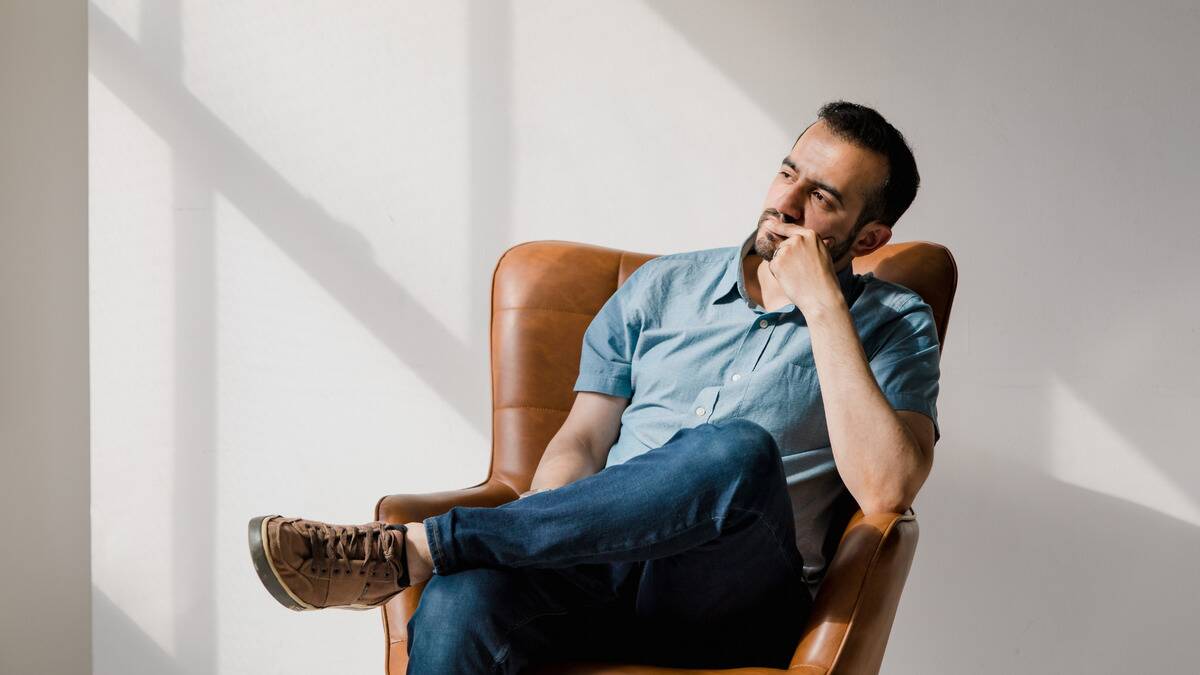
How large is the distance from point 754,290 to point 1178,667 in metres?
1.30

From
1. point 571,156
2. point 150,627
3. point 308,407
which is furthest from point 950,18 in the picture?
point 150,627

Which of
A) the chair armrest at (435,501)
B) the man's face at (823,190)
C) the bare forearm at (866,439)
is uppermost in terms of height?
the man's face at (823,190)

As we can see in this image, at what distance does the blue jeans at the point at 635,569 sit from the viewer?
4.27 ft

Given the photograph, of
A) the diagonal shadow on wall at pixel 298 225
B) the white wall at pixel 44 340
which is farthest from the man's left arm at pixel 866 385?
the white wall at pixel 44 340

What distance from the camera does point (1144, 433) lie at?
221cm

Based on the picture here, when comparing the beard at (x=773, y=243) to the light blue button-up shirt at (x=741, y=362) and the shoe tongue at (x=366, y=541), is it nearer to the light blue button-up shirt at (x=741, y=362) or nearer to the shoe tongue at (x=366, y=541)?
the light blue button-up shirt at (x=741, y=362)

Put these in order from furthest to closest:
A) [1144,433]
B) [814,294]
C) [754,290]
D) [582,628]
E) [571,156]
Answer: [571,156]
[1144,433]
[754,290]
[814,294]
[582,628]

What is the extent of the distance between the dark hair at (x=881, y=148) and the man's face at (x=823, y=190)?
1 centimetres

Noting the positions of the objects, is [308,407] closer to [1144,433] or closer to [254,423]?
[254,423]

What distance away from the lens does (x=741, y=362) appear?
5.65 feet

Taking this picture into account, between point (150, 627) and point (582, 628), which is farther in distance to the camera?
point (150, 627)

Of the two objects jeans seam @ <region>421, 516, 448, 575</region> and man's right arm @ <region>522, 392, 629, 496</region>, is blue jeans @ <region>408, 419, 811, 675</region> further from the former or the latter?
man's right arm @ <region>522, 392, 629, 496</region>

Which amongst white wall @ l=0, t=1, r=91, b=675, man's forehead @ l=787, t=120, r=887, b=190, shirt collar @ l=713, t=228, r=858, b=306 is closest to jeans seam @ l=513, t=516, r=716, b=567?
shirt collar @ l=713, t=228, r=858, b=306

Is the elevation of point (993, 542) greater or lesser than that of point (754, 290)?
lesser
